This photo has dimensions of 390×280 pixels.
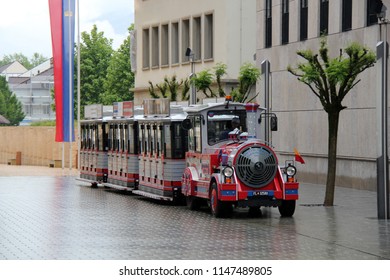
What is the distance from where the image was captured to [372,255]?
18719mm

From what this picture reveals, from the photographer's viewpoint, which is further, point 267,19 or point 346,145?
point 267,19

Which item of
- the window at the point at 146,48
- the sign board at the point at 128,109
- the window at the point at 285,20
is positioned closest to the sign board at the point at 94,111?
the sign board at the point at 128,109

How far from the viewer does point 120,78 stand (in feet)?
384

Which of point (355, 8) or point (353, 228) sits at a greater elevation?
point (355, 8)

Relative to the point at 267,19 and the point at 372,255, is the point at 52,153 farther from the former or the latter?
the point at 372,255

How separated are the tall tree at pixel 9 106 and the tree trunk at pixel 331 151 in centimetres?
14467

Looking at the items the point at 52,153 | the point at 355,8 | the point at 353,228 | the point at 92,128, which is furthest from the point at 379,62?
the point at 52,153

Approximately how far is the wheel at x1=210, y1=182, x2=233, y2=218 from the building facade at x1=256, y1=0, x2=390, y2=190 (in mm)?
9195

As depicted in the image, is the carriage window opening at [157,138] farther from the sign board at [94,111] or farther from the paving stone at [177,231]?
the sign board at [94,111]

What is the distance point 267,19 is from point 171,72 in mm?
17043

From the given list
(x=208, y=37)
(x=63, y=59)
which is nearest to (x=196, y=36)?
(x=208, y=37)

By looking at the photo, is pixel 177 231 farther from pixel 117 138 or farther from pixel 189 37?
pixel 189 37

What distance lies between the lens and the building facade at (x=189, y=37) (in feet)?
193

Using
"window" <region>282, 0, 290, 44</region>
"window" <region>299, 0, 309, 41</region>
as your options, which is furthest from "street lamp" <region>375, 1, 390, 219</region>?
"window" <region>282, 0, 290, 44</region>
